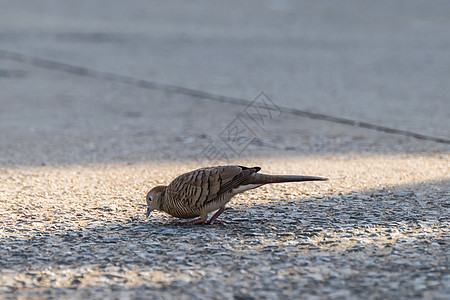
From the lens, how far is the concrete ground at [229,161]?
260cm

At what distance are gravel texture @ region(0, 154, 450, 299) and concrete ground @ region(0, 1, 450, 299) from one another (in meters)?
0.01

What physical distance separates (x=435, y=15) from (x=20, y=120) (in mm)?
13998

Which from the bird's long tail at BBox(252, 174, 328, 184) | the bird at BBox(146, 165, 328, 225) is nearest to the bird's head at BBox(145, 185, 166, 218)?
the bird at BBox(146, 165, 328, 225)

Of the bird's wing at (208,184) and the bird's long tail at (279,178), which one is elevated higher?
the bird's long tail at (279,178)

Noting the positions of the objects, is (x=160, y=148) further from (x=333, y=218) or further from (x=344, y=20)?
(x=344, y=20)

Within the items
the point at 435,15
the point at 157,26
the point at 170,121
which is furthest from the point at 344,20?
the point at 170,121

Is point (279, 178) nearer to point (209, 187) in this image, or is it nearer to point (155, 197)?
point (209, 187)

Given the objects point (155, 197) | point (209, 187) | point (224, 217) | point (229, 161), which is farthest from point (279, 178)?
point (229, 161)

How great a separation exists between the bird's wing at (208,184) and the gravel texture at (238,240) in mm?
200

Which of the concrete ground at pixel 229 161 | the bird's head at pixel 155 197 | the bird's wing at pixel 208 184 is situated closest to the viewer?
the concrete ground at pixel 229 161

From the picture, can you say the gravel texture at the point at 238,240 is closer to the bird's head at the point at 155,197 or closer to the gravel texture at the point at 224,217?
the gravel texture at the point at 224,217

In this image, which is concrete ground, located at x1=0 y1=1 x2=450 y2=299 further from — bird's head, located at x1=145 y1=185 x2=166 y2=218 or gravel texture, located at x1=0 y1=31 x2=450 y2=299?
bird's head, located at x1=145 y1=185 x2=166 y2=218

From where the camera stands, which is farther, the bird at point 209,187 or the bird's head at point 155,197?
the bird's head at point 155,197

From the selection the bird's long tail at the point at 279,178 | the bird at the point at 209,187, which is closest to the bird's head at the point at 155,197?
the bird at the point at 209,187
